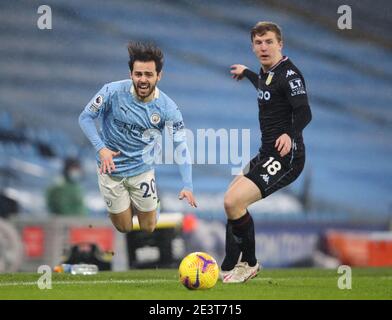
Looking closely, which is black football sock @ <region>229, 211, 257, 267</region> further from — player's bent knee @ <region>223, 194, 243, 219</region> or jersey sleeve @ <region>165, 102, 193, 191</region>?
jersey sleeve @ <region>165, 102, 193, 191</region>

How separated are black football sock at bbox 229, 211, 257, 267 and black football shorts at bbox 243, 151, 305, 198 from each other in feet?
0.77

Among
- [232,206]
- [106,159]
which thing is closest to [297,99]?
[232,206]

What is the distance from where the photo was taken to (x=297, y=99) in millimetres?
6824

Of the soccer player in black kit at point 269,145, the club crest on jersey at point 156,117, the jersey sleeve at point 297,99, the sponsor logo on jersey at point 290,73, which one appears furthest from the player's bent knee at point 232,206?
the club crest on jersey at point 156,117

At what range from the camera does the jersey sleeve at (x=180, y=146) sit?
7078 millimetres

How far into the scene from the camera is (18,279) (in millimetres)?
7621

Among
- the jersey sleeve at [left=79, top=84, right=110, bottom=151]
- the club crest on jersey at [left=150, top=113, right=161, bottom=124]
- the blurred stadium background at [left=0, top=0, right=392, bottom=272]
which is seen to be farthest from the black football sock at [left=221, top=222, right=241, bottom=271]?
the blurred stadium background at [left=0, top=0, right=392, bottom=272]

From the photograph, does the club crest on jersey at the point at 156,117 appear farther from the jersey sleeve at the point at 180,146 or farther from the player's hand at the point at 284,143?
the player's hand at the point at 284,143

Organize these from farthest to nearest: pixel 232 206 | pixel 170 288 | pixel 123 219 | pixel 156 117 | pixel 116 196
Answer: pixel 123 219 → pixel 116 196 → pixel 156 117 → pixel 232 206 → pixel 170 288

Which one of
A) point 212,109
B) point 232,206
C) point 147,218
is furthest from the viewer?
point 212,109

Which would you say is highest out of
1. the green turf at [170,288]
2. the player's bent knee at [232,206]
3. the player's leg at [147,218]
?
the player's bent knee at [232,206]

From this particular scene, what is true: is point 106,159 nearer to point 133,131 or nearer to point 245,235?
point 133,131

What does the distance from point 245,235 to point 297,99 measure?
1090 mm

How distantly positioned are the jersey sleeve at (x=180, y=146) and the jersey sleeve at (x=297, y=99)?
0.86m
